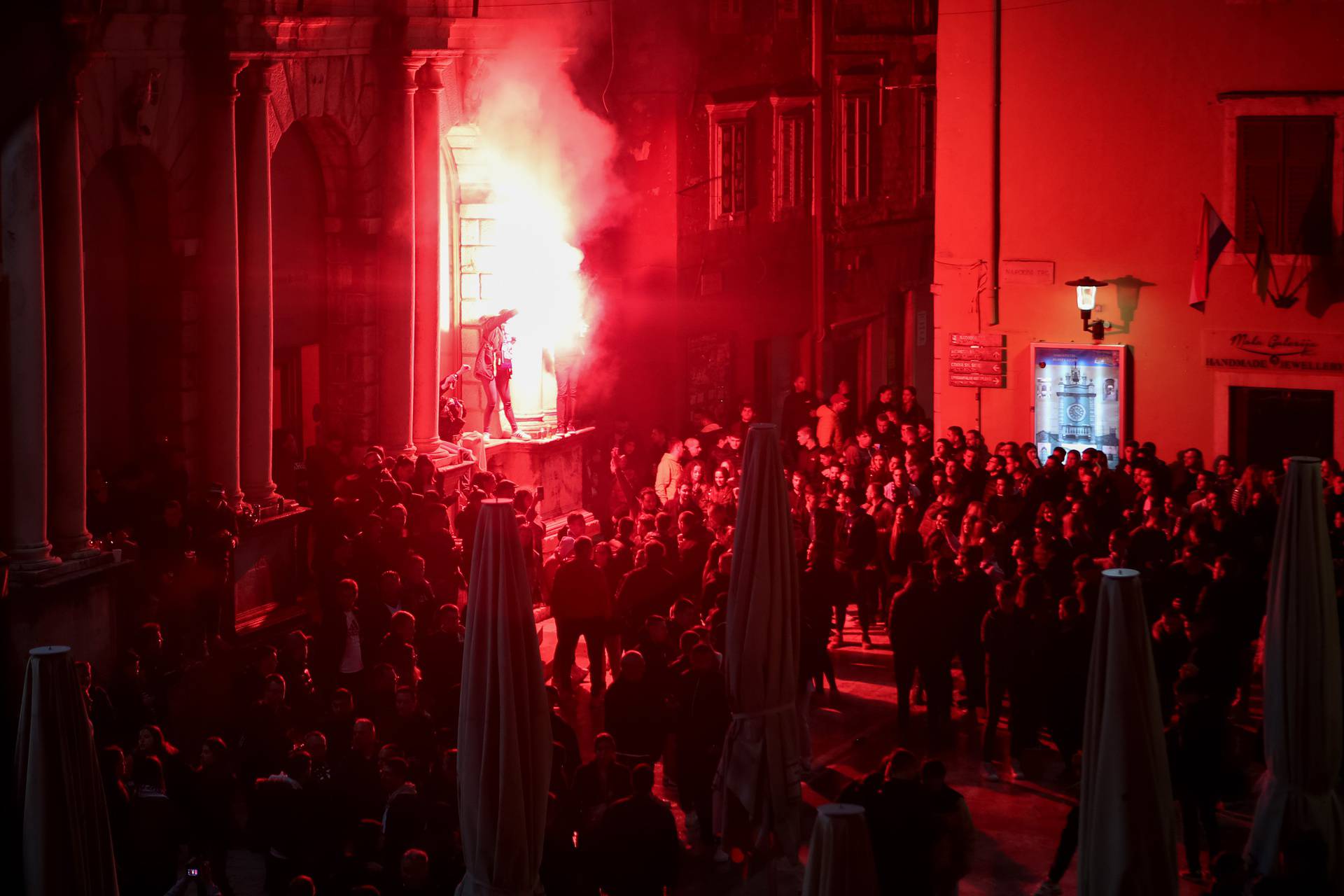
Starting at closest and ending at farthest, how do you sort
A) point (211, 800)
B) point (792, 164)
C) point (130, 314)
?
point (211, 800), point (130, 314), point (792, 164)

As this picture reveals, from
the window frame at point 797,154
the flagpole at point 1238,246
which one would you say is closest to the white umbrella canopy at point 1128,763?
the flagpole at point 1238,246

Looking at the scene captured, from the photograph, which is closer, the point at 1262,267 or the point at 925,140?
the point at 1262,267

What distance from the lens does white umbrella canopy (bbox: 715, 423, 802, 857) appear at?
461 inches

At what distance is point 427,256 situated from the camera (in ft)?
70.9

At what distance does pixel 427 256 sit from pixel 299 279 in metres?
1.47

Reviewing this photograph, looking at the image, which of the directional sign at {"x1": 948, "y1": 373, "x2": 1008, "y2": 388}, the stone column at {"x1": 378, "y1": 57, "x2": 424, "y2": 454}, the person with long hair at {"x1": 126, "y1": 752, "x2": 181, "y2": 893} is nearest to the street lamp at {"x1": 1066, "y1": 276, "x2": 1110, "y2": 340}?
the directional sign at {"x1": 948, "y1": 373, "x2": 1008, "y2": 388}

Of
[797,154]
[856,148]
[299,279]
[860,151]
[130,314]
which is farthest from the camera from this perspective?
[860,151]

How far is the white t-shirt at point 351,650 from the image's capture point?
566 inches

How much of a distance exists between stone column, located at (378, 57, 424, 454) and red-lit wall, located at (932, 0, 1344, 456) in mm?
7413

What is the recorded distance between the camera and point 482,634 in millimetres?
9711

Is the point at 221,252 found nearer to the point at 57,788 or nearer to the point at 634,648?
the point at 634,648

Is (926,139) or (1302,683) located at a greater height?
(926,139)

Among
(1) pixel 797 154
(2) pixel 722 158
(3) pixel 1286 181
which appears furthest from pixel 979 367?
(1) pixel 797 154

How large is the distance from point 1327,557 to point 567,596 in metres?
6.83
